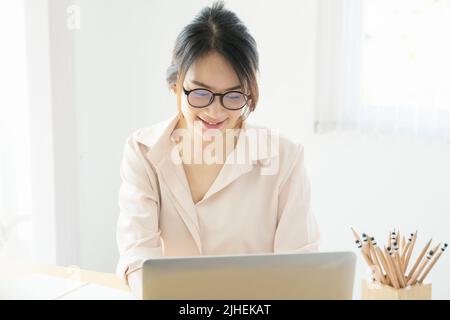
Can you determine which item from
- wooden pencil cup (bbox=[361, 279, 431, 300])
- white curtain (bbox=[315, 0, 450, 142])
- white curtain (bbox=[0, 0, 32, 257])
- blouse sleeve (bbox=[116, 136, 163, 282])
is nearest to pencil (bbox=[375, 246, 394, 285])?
wooden pencil cup (bbox=[361, 279, 431, 300])

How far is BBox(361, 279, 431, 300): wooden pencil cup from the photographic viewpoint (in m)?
1.50

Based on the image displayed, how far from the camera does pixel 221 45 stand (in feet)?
5.14

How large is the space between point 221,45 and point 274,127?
1.72 m

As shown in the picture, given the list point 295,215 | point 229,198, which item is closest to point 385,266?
point 295,215

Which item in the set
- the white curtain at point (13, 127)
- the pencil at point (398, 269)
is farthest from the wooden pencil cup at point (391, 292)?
the white curtain at point (13, 127)

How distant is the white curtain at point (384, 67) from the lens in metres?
2.75

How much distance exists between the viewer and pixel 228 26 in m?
1.59

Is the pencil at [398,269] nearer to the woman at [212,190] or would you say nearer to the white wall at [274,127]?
the woman at [212,190]

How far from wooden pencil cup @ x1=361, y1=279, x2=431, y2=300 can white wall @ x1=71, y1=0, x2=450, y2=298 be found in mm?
1376

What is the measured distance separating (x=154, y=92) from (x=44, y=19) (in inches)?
38.6

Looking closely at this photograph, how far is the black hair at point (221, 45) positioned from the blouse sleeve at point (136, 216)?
0.81ft

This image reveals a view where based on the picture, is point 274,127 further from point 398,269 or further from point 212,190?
point 398,269

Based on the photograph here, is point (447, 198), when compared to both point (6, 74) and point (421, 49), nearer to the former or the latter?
point (421, 49)

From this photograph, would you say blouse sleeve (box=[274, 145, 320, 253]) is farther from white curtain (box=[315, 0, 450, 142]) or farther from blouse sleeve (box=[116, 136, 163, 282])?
white curtain (box=[315, 0, 450, 142])
